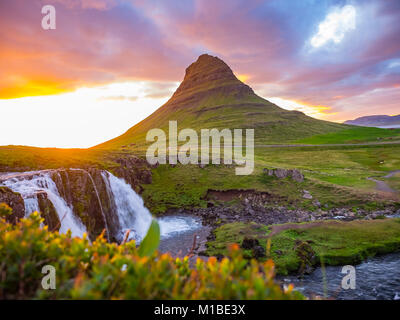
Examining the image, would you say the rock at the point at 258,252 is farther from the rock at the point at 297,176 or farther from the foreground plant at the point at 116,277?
the rock at the point at 297,176

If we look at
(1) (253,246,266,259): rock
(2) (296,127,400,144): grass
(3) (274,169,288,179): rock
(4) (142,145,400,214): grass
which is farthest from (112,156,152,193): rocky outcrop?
(2) (296,127,400,144): grass

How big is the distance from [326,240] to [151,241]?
26.3 meters

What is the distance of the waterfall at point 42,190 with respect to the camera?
2159 centimetres

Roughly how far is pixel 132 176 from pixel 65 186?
20.0m

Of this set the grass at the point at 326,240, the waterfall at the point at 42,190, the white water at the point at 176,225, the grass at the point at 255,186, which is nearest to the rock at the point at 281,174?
the grass at the point at 255,186

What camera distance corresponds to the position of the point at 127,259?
412 centimetres

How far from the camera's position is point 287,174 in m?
50.7

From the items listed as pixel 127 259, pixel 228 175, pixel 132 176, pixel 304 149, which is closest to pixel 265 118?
pixel 304 149

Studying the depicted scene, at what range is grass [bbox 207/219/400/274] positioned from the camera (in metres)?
22.6

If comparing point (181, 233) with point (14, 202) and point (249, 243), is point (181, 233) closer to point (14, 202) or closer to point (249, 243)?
point (249, 243)

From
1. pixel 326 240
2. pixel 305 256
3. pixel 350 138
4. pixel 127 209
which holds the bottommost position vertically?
pixel 305 256

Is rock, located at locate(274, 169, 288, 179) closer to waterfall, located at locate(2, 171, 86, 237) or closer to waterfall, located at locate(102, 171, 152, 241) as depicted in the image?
waterfall, located at locate(102, 171, 152, 241)

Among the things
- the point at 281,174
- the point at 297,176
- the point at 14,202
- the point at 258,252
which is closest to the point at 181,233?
the point at 258,252
